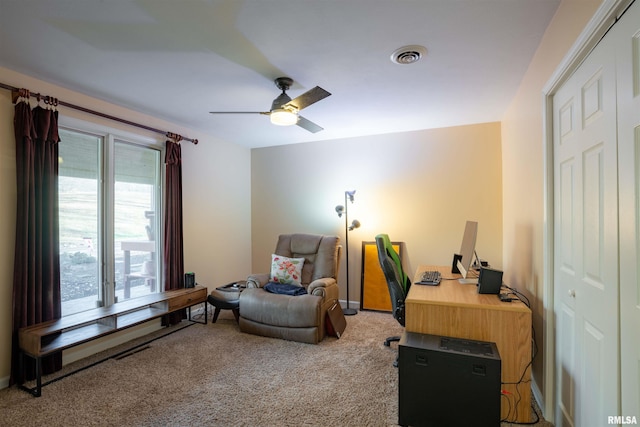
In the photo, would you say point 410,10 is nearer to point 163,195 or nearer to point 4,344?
point 163,195

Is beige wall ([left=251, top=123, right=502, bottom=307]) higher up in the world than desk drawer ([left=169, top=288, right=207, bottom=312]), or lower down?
higher up

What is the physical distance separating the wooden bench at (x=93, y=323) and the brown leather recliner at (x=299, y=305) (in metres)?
0.70

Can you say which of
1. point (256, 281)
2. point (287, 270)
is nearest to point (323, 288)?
point (287, 270)

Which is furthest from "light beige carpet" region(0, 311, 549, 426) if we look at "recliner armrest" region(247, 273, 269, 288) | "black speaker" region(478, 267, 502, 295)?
"black speaker" region(478, 267, 502, 295)

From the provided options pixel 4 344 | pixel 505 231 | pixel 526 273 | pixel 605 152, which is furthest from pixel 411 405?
pixel 4 344

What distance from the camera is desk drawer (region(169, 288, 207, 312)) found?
3217mm

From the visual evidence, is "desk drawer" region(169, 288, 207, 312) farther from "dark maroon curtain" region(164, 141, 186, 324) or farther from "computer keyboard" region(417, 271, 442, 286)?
"computer keyboard" region(417, 271, 442, 286)

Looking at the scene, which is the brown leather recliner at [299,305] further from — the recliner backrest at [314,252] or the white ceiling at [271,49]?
the white ceiling at [271,49]

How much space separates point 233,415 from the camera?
1.97 m

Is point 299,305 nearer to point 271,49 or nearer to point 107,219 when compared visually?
point 107,219

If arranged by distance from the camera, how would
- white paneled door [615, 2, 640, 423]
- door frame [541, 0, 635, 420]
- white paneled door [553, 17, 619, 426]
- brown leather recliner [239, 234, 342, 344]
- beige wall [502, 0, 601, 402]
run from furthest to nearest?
brown leather recliner [239, 234, 342, 344], door frame [541, 0, 635, 420], beige wall [502, 0, 601, 402], white paneled door [553, 17, 619, 426], white paneled door [615, 2, 640, 423]

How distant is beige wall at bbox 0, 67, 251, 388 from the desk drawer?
1.48 feet

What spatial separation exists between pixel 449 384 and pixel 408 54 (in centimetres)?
210

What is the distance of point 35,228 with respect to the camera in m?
2.41
